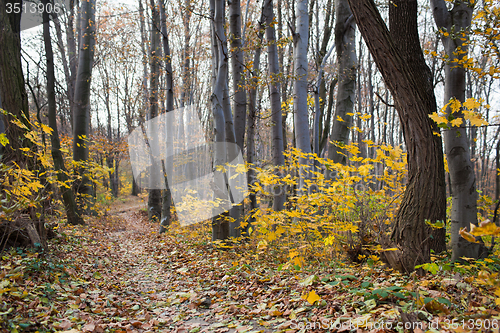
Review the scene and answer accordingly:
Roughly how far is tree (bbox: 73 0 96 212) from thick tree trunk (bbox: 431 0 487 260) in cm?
889

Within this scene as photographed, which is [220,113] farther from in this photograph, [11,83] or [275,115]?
[11,83]

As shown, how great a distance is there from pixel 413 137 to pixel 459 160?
3.71 ft

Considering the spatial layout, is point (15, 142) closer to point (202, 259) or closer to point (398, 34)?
point (202, 259)

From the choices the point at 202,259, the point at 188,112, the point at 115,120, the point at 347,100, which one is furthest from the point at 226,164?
the point at 115,120

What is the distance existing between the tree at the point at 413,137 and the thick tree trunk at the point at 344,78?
2.58 m

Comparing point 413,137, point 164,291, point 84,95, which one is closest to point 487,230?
point 413,137

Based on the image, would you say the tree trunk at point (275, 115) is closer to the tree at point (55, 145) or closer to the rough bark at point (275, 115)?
the rough bark at point (275, 115)

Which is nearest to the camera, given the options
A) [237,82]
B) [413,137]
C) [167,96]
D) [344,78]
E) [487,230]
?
[487,230]

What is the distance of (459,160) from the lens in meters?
3.48

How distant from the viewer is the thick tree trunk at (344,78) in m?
5.66

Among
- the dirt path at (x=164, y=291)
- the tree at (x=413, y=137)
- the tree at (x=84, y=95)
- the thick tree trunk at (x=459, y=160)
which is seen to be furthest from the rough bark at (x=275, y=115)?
the tree at (x=84, y=95)

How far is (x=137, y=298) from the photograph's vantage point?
3.37 metres

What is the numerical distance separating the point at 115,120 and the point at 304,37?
21.5 m

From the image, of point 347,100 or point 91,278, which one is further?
point 347,100
